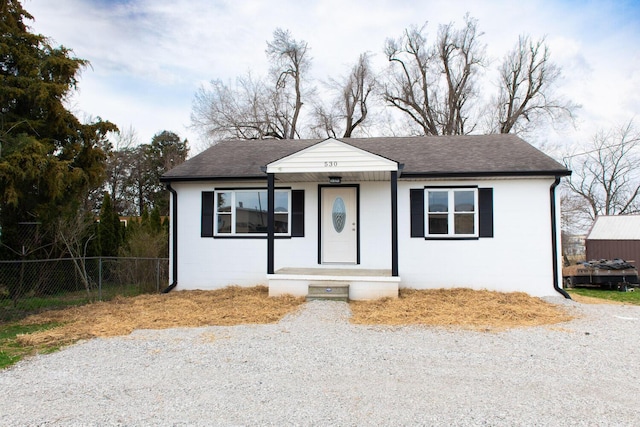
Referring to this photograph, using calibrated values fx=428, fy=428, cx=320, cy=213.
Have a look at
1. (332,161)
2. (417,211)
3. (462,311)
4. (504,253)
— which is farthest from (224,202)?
(504,253)

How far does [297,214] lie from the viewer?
10359mm

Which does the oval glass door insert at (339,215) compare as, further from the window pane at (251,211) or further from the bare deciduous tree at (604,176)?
the bare deciduous tree at (604,176)

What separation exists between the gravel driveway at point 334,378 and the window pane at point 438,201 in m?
3.98

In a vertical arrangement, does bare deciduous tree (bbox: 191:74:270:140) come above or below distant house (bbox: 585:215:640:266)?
above

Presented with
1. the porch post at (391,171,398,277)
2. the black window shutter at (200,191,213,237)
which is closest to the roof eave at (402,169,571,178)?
the porch post at (391,171,398,277)

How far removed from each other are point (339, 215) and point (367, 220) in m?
0.68

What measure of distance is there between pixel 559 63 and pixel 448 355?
29.4 m

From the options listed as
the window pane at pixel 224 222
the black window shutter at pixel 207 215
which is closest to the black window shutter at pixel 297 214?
the window pane at pixel 224 222

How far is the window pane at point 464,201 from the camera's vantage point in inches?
390

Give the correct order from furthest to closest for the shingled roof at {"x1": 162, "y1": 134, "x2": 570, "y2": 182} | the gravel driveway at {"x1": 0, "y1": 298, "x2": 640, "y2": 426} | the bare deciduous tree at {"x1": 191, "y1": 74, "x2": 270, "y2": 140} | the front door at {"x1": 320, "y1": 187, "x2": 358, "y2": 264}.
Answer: the bare deciduous tree at {"x1": 191, "y1": 74, "x2": 270, "y2": 140}, the front door at {"x1": 320, "y1": 187, "x2": 358, "y2": 264}, the shingled roof at {"x1": 162, "y1": 134, "x2": 570, "y2": 182}, the gravel driveway at {"x1": 0, "y1": 298, "x2": 640, "y2": 426}

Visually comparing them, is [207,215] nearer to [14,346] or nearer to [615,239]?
[14,346]

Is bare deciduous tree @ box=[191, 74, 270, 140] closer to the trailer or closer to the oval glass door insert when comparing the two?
the oval glass door insert

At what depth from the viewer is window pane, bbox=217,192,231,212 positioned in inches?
419

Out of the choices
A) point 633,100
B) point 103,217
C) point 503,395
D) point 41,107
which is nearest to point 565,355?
point 503,395
